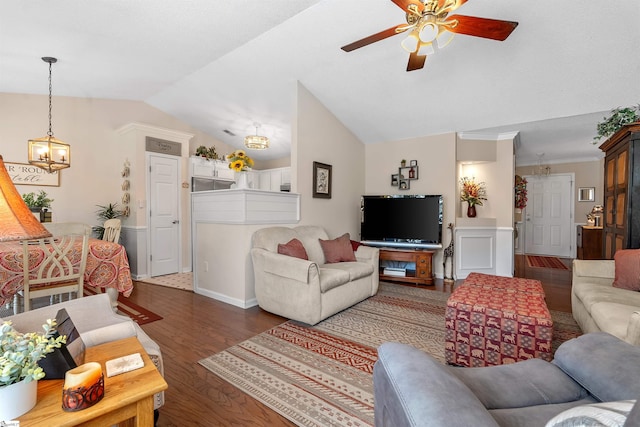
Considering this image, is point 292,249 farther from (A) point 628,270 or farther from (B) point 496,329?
(A) point 628,270

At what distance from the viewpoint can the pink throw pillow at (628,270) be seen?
2.29m

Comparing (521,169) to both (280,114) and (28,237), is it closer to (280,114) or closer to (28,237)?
(280,114)

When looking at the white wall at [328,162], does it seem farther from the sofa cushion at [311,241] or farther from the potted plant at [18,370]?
the potted plant at [18,370]

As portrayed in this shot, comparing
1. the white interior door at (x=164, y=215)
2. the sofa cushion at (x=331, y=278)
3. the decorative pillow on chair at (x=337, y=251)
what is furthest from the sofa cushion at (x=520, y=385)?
the white interior door at (x=164, y=215)

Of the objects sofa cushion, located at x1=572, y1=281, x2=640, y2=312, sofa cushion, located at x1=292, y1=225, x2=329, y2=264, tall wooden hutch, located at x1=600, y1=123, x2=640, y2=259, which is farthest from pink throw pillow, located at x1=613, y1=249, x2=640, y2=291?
sofa cushion, located at x1=292, y1=225, x2=329, y2=264

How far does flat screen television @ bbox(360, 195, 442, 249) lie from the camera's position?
437 cm

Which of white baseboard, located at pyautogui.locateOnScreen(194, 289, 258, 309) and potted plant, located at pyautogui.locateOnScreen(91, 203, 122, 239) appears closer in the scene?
white baseboard, located at pyautogui.locateOnScreen(194, 289, 258, 309)

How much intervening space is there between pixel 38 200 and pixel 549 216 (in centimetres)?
1006

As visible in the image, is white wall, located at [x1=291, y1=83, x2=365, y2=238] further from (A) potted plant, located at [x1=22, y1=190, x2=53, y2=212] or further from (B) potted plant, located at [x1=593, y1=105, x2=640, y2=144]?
(A) potted plant, located at [x1=22, y1=190, x2=53, y2=212]

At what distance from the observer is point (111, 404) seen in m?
0.89

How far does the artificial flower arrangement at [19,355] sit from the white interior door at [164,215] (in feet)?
14.6

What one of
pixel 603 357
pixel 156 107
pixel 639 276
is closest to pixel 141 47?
pixel 156 107

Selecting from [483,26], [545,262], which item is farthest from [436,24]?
[545,262]

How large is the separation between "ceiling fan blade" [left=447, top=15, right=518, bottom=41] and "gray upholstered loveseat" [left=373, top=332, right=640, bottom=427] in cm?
205
